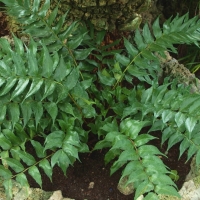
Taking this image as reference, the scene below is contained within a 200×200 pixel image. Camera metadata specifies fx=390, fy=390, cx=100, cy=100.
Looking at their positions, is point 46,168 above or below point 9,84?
below

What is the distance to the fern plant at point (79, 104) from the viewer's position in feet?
5.64

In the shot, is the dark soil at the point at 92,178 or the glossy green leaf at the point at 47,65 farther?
the dark soil at the point at 92,178

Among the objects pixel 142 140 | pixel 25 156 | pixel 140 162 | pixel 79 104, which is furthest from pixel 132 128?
pixel 25 156

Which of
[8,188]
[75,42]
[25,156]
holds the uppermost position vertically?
[75,42]

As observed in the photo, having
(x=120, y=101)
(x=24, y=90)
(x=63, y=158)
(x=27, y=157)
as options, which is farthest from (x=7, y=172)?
(x=120, y=101)

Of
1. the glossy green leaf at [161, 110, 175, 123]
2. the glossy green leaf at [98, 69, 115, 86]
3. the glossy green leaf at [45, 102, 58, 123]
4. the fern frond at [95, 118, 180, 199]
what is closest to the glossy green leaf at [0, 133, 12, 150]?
the glossy green leaf at [45, 102, 58, 123]

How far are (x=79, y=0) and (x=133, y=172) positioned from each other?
92 centimetres

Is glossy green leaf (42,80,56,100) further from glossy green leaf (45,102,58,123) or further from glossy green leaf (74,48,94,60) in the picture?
glossy green leaf (74,48,94,60)

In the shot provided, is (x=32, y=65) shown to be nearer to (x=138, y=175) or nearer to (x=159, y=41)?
(x=138, y=175)

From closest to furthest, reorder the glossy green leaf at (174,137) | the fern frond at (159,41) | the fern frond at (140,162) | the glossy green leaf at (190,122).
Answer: the fern frond at (140,162) → the glossy green leaf at (190,122) → the glossy green leaf at (174,137) → the fern frond at (159,41)

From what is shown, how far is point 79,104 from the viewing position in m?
2.00

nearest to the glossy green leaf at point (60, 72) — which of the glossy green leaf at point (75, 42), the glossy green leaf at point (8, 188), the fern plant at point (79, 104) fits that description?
the fern plant at point (79, 104)

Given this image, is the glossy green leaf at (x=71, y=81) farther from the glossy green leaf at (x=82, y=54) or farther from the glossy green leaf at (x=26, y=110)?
the glossy green leaf at (x=82, y=54)

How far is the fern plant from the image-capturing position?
1718mm
